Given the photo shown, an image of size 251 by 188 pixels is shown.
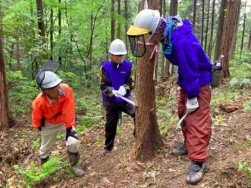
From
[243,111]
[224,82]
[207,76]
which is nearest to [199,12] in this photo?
[224,82]

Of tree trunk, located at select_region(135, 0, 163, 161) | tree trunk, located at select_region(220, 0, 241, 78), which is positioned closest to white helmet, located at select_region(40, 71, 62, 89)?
tree trunk, located at select_region(135, 0, 163, 161)

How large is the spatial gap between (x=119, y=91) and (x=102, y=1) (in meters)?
12.6

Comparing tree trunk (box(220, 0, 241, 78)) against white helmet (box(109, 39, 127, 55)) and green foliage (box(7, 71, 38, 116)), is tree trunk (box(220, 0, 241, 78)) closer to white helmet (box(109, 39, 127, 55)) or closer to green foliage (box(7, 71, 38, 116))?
white helmet (box(109, 39, 127, 55))

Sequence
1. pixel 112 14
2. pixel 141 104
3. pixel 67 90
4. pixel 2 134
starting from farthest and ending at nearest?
pixel 112 14 → pixel 2 134 → pixel 67 90 → pixel 141 104

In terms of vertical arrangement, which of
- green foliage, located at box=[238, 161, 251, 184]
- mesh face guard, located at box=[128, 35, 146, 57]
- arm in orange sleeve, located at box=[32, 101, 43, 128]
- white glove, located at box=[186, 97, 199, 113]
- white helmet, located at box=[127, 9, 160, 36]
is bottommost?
green foliage, located at box=[238, 161, 251, 184]

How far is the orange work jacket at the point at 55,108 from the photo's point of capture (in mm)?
4691

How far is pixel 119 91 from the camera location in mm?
5070

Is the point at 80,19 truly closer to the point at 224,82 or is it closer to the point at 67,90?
the point at 224,82

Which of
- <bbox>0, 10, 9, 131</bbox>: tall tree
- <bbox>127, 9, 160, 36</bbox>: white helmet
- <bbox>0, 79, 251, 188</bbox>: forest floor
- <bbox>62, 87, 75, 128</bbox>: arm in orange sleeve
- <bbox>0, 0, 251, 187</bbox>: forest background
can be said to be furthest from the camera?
<bbox>0, 0, 251, 187</bbox>: forest background

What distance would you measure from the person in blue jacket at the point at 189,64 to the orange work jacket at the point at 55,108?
1.51 meters

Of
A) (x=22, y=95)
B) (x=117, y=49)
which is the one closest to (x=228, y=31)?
(x=117, y=49)

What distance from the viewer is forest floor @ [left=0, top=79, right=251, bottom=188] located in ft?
12.8

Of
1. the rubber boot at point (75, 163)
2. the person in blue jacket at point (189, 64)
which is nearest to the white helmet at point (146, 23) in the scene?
the person in blue jacket at point (189, 64)

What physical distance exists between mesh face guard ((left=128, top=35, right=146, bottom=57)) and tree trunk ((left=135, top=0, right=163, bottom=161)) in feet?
0.44
